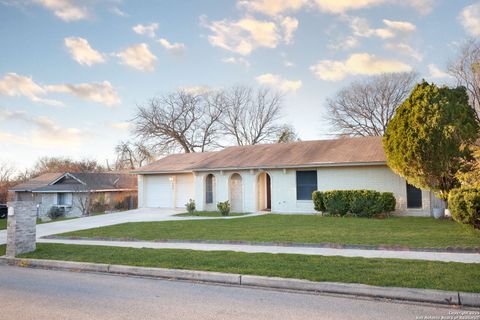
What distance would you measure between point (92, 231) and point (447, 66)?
85.4 ft

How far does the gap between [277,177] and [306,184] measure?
168cm

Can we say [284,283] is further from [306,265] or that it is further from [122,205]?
[122,205]

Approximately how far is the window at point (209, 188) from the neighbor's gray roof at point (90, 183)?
12.9 metres

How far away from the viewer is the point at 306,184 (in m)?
19.6

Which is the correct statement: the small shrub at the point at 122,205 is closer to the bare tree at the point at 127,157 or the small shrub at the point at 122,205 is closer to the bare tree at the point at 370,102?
the bare tree at the point at 127,157

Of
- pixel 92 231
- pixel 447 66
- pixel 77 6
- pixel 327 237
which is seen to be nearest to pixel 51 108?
pixel 77 6

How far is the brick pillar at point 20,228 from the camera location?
9.40m

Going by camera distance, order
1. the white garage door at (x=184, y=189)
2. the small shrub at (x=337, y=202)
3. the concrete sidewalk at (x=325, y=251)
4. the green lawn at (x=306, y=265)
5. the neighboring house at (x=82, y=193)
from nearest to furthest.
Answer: the green lawn at (x=306, y=265)
the concrete sidewalk at (x=325, y=251)
the small shrub at (x=337, y=202)
the white garage door at (x=184, y=189)
the neighboring house at (x=82, y=193)

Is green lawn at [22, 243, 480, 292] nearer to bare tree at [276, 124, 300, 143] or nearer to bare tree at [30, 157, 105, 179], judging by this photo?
bare tree at [276, 124, 300, 143]

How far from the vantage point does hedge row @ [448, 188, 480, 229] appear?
1023cm

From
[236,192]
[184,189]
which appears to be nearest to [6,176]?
[184,189]

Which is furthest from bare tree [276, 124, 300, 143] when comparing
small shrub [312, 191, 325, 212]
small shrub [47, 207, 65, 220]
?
small shrub [312, 191, 325, 212]

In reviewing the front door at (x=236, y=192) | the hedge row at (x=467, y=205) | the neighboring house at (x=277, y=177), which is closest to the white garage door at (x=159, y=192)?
the neighboring house at (x=277, y=177)

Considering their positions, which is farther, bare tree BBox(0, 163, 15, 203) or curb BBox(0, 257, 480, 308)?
bare tree BBox(0, 163, 15, 203)
